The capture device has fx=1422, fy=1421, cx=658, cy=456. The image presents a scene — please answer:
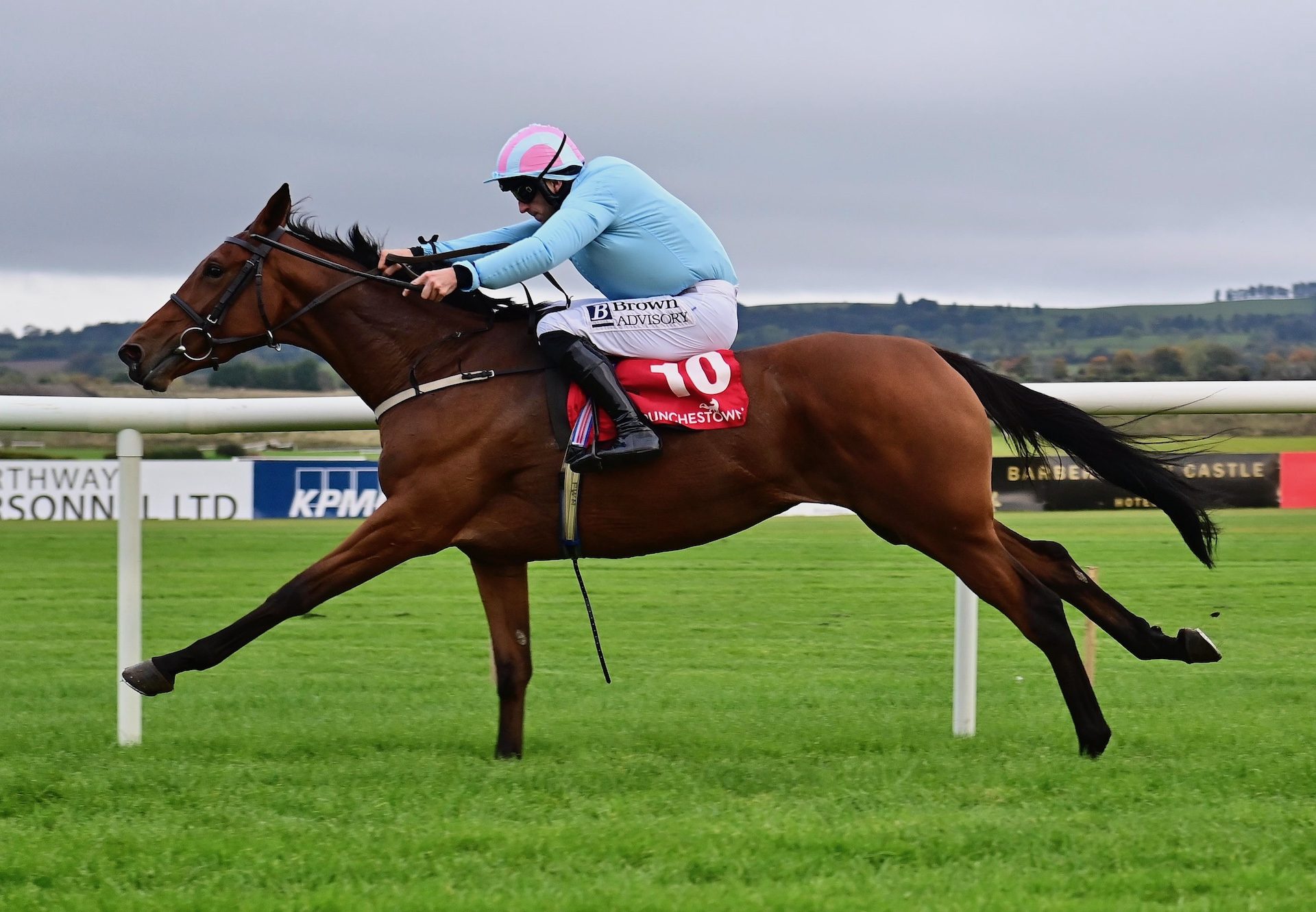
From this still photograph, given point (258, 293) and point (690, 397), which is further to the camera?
point (258, 293)

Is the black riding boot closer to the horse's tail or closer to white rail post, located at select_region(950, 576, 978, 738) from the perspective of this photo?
the horse's tail

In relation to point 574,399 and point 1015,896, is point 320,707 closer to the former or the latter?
point 574,399

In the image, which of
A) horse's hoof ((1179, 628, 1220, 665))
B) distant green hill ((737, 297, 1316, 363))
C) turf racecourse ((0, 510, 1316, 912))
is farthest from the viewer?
distant green hill ((737, 297, 1316, 363))

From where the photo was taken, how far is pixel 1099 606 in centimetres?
488

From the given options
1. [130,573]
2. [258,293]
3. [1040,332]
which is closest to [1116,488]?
[258,293]

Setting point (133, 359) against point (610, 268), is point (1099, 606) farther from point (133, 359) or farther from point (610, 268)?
point (133, 359)

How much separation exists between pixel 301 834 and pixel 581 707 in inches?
86.7

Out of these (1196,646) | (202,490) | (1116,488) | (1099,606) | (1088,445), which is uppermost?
(1088,445)

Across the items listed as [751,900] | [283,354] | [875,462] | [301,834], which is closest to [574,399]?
[875,462]

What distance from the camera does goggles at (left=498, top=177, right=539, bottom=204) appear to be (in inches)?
193

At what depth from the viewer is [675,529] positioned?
4.73m

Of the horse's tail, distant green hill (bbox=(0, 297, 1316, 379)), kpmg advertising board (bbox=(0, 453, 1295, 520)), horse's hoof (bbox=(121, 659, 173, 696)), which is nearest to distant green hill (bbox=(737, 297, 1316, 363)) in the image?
distant green hill (bbox=(0, 297, 1316, 379))

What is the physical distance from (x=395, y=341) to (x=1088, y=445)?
2.50m

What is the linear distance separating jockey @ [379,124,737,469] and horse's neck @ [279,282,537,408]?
0.54 feet
